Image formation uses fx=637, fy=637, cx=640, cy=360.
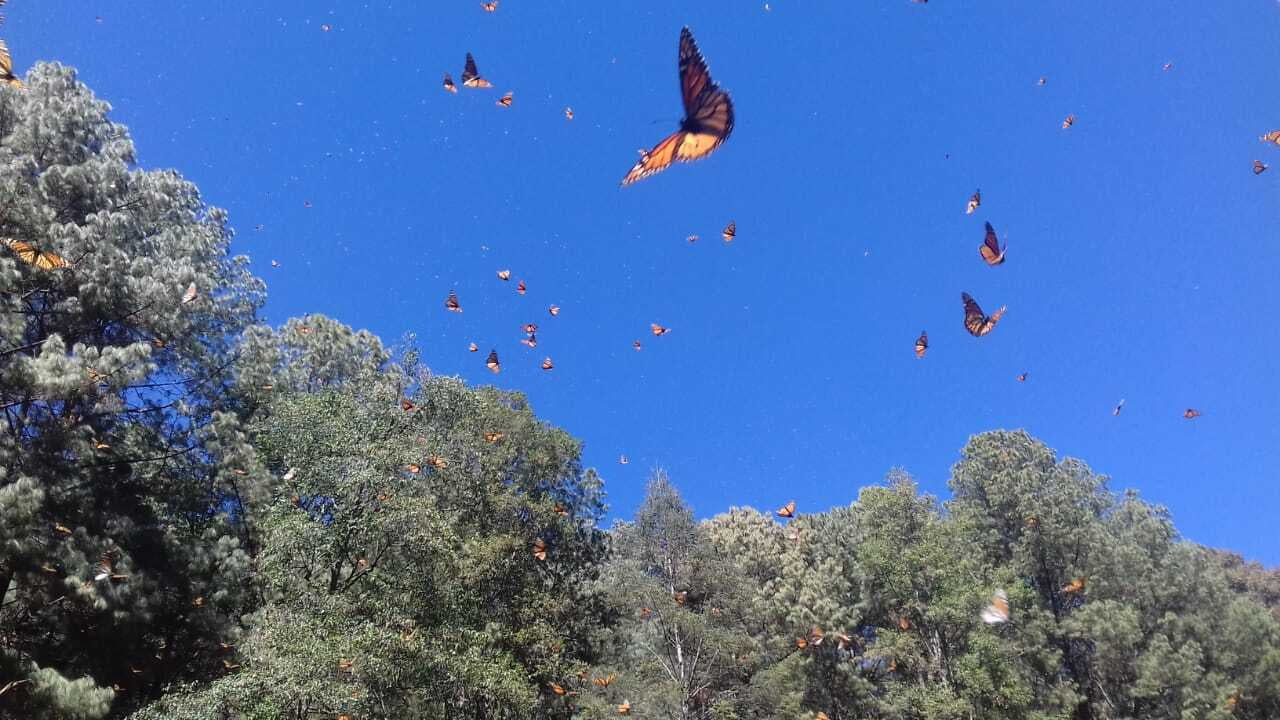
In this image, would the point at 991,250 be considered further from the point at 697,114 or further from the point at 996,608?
the point at 996,608

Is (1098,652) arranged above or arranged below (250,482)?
above

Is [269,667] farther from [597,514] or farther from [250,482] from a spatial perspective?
[597,514]

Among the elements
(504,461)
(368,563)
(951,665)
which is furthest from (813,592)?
(368,563)

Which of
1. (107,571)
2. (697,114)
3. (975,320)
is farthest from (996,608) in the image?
(107,571)

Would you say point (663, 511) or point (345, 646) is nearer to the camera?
point (345, 646)

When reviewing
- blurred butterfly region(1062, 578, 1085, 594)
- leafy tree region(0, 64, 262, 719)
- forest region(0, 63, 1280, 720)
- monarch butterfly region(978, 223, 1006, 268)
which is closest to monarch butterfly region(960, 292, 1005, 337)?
monarch butterfly region(978, 223, 1006, 268)

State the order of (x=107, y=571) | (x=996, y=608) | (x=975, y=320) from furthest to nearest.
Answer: (x=996, y=608), (x=107, y=571), (x=975, y=320)
